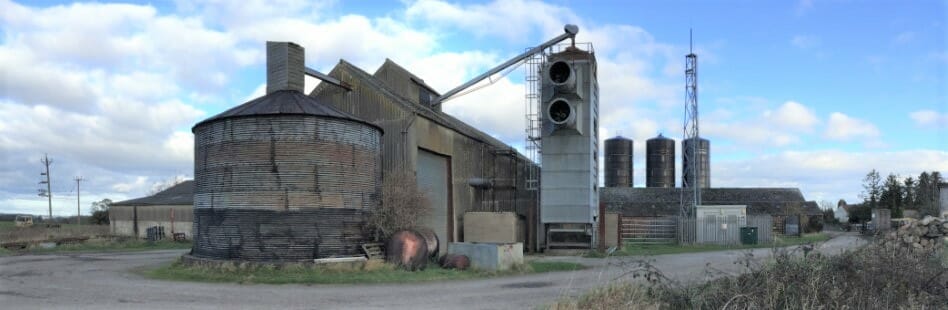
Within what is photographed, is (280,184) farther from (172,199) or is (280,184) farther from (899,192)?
(899,192)

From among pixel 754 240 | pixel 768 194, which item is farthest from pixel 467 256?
pixel 768 194

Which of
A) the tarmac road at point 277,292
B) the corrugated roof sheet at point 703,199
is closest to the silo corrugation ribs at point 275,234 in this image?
the tarmac road at point 277,292

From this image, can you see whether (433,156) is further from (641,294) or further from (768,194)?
(768,194)

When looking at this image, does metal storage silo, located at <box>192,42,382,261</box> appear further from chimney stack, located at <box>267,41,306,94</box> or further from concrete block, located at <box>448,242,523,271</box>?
concrete block, located at <box>448,242,523,271</box>

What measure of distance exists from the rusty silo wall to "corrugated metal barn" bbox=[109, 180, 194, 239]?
100 feet

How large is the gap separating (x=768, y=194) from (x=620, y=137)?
20412 mm

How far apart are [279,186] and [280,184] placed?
67 mm

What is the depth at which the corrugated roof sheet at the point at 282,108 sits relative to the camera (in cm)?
2097

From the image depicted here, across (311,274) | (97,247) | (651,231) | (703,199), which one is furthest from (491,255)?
(703,199)

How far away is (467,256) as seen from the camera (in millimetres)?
21547

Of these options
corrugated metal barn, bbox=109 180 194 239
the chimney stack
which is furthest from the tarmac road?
corrugated metal barn, bbox=109 180 194 239

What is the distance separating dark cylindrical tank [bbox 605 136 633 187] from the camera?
8375 cm

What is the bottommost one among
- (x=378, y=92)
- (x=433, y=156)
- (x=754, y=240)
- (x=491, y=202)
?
(x=754, y=240)

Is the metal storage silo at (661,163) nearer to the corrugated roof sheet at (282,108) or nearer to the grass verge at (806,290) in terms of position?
the corrugated roof sheet at (282,108)
